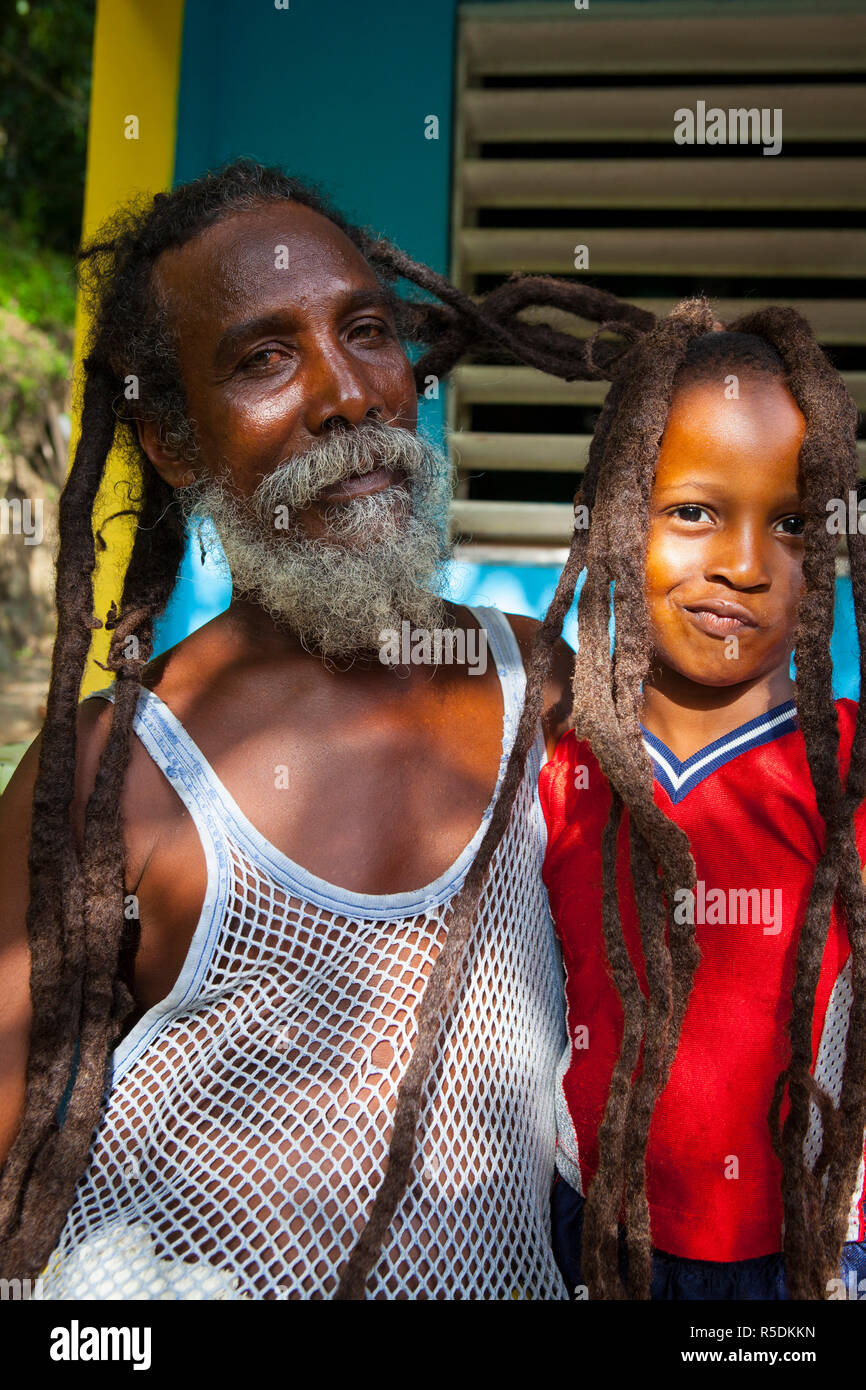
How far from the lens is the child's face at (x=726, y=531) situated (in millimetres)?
1707

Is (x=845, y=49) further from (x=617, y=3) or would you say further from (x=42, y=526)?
(x=42, y=526)

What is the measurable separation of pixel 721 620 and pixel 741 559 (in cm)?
10

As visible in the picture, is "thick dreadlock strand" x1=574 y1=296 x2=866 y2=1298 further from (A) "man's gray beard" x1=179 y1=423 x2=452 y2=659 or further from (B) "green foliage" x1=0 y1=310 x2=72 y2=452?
(B) "green foliage" x1=0 y1=310 x2=72 y2=452

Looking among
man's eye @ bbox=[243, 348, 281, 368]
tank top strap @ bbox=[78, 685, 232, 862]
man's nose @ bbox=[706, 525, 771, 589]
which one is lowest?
tank top strap @ bbox=[78, 685, 232, 862]

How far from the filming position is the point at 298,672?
205cm

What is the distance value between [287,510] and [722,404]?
73 centimetres

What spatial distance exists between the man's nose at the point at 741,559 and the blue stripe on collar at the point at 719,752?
0.24 m

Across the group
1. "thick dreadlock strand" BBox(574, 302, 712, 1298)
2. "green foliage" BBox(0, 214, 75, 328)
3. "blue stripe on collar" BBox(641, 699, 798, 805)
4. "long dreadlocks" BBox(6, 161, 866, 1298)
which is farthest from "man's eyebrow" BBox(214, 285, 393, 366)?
"green foliage" BBox(0, 214, 75, 328)

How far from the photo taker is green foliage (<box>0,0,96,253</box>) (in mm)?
9945

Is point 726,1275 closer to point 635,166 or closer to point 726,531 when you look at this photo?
point 726,531

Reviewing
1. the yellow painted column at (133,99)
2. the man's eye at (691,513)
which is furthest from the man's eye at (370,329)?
the yellow painted column at (133,99)

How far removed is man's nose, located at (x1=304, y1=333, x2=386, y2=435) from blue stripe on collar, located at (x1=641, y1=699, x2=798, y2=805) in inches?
29.1

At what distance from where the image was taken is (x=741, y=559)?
5.54ft

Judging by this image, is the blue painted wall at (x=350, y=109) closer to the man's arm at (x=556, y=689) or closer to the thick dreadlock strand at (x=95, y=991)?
the man's arm at (x=556, y=689)
